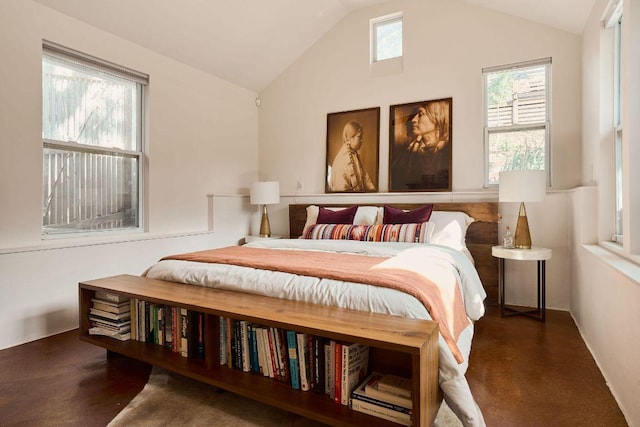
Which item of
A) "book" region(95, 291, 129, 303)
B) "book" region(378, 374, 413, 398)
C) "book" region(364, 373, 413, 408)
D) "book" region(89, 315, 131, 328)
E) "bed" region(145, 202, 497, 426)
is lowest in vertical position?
"book" region(364, 373, 413, 408)

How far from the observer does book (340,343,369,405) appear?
1457 millimetres

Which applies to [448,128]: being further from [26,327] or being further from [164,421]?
[26,327]

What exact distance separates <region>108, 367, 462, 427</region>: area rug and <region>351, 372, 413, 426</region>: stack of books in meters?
0.28

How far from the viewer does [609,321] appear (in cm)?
191

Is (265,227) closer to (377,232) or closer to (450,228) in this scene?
(377,232)

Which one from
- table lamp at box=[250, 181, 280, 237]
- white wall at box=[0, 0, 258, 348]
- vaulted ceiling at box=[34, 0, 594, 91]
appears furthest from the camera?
table lamp at box=[250, 181, 280, 237]

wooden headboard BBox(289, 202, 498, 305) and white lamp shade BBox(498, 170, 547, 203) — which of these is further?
wooden headboard BBox(289, 202, 498, 305)

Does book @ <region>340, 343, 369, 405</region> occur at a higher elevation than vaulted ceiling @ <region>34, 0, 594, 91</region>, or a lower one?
lower

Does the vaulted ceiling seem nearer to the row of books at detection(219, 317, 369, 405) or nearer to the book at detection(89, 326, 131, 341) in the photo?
the book at detection(89, 326, 131, 341)

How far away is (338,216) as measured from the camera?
12.1 ft

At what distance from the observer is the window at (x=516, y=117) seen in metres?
3.31

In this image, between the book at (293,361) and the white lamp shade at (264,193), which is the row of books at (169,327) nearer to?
the book at (293,361)

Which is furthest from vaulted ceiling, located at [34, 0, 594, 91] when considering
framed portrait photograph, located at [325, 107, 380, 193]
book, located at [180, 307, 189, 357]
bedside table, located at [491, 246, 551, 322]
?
book, located at [180, 307, 189, 357]

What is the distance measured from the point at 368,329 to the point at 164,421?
1021mm
